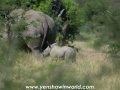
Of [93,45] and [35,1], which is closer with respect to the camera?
[93,45]

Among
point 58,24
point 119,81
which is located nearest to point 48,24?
point 58,24

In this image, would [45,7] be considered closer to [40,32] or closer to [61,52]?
[40,32]

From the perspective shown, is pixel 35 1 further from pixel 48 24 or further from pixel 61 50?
pixel 61 50

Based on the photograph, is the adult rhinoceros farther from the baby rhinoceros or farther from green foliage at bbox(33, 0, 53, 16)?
green foliage at bbox(33, 0, 53, 16)

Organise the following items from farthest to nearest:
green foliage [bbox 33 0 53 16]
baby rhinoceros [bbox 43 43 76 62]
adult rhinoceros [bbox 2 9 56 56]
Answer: green foliage [bbox 33 0 53 16], adult rhinoceros [bbox 2 9 56 56], baby rhinoceros [bbox 43 43 76 62]

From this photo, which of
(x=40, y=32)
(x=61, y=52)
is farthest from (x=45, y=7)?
(x=61, y=52)

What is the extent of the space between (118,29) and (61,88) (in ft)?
2.59

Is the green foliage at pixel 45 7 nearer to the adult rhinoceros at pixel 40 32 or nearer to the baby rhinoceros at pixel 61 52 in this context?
the adult rhinoceros at pixel 40 32

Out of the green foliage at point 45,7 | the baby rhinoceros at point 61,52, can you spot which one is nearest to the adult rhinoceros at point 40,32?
the baby rhinoceros at point 61,52

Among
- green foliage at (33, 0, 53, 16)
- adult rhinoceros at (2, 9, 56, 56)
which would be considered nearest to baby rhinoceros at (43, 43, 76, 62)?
adult rhinoceros at (2, 9, 56, 56)

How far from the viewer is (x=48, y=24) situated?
40.4ft

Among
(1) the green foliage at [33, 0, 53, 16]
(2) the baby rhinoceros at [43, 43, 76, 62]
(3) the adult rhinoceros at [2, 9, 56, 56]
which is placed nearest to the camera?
(2) the baby rhinoceros at [43, 43, 76, 62]

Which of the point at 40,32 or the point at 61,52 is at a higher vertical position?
the point at 40,32

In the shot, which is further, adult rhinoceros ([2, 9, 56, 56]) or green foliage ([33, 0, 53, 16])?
green foliage ([33, 0, 53, 16])
